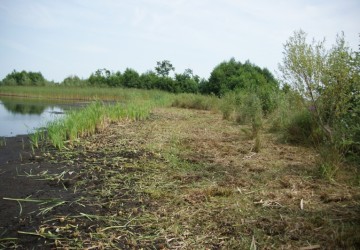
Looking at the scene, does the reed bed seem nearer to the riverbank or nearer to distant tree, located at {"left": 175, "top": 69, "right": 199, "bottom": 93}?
the riverbank

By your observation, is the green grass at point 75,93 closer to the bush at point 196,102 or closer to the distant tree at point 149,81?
the bush at point 196,102

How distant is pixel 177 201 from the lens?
2654 mm

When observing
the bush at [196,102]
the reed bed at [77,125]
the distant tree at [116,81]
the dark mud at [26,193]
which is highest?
the distant tree at [116,81]

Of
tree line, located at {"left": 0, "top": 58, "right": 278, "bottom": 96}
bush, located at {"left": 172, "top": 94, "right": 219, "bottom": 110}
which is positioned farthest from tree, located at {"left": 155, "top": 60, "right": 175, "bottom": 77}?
bush, located at {"left": 172, "top": 94, "right": 219, "bottom": 110}

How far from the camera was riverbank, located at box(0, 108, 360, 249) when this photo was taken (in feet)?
6.59

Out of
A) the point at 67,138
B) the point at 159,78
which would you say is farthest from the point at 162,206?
the point at 159,78

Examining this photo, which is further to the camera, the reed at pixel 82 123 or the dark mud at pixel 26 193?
the reed at pixel 82 123

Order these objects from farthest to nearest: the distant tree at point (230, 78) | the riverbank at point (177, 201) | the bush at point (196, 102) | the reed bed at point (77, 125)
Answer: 1. the distant tree at point (230, 78)
2. the bush at point (196, 102)
3. the reed bed at point (77, 125)
4. the riverbank at point (177, 201)

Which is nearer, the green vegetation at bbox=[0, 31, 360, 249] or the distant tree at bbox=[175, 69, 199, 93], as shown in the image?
the green vegetation at bbox=[0, 31, 360, 249]

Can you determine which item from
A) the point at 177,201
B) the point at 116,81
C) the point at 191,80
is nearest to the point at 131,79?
the point at 116,81

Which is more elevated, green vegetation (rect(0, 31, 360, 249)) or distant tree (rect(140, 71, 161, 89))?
distant tree (rect(140, 71, 161, 89))

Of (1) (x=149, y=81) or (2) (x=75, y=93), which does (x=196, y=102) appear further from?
(1) (x=149, y=81)

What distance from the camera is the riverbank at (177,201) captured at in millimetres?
2008

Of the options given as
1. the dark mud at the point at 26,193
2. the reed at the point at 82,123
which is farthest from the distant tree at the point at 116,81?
the dark mud at the point at 26,193
